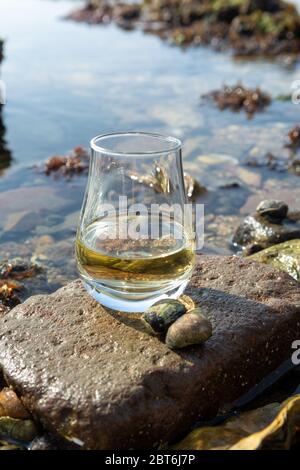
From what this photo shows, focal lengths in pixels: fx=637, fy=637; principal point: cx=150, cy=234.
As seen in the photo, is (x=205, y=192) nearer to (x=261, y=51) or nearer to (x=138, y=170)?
(x=138, y=170)

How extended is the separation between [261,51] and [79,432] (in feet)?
51.8

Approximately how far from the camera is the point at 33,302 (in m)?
3.64

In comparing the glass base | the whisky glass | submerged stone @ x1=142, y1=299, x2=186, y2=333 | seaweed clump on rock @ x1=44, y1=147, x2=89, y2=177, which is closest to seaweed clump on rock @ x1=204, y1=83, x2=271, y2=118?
seaweed clump on rock @ x1=44, y1=147, x2=89, y2=177

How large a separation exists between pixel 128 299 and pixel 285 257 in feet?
6.56

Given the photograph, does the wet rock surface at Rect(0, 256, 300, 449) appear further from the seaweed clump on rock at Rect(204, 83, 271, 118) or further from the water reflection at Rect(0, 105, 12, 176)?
the seaweed clump on rock at Rect(204, 83, 271, 118)

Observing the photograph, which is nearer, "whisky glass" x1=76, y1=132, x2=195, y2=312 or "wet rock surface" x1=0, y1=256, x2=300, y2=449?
"wet rock surface" x1=0, y1=256, x2=300, y2=449

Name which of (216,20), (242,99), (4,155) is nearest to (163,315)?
(4,155)

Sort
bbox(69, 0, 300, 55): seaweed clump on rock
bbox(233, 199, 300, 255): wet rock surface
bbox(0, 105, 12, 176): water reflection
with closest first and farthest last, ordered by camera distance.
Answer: bbox(233, 199, 300, 255): wet rock surface, bbox(0, 105, 12, 176): water reflection, bbox(69, 0, 300, 55): seaweed clump on rock

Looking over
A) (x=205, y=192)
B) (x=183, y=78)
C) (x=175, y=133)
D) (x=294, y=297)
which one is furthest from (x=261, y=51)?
(x=294, y=297)

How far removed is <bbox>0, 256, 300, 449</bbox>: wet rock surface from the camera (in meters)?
2.85

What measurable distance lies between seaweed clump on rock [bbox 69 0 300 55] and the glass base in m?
14.7

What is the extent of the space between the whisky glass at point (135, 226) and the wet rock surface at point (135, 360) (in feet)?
0.79

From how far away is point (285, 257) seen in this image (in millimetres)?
4883

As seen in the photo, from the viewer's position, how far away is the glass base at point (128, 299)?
3262 mm
